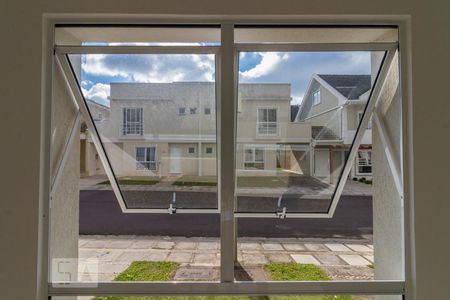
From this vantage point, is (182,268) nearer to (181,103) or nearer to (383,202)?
(181,103)

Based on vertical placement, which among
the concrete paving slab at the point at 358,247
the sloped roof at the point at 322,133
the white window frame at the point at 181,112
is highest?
the white window frame at the point at 181,112

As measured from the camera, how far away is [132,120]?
1817 mm

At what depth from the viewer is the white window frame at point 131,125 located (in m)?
1.81

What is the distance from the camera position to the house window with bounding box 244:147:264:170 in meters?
1.77

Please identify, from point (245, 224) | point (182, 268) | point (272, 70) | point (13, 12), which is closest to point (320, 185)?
point (245, 224)

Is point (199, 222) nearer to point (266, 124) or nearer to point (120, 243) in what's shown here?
point (120, 243)

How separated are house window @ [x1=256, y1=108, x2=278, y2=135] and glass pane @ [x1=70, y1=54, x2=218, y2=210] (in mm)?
308

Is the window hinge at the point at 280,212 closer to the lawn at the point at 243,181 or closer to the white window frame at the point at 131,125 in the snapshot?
the lawn at the point at 243,181

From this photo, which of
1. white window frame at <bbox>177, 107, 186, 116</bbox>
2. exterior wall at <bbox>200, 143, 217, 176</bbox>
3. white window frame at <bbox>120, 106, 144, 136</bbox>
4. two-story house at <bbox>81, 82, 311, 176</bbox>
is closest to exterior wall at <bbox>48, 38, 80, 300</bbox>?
two-story house at <bbox>81, 82, 311, 176</bbox>

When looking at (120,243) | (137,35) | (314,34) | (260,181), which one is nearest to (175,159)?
(260,181)

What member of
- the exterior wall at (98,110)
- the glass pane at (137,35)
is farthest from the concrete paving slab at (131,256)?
the glass pane at (137,35)

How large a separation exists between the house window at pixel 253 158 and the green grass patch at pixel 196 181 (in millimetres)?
250

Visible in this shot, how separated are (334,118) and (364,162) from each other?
400 millimetres

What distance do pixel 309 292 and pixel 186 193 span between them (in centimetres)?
99
